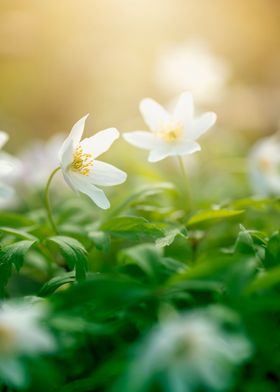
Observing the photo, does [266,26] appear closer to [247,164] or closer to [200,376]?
[247,164]

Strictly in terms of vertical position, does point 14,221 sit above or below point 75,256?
below

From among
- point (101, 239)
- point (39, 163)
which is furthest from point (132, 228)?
point (39, 163)

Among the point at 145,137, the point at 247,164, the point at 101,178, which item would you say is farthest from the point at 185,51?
the point at 101,178

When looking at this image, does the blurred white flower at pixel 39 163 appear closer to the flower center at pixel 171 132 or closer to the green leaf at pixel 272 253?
the flower center at pixel 171 132

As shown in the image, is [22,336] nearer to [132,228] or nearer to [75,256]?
[75,256]

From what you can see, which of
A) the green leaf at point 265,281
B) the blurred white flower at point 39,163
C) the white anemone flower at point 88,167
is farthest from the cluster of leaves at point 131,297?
the blurred white flower at point 39,163

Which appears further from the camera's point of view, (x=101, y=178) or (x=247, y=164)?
(x=247, y=164)

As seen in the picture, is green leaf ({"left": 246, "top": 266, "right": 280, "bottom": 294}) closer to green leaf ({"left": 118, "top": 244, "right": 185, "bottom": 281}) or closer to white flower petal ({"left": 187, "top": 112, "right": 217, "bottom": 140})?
green leaf ({"left": 118, "top": 244, "right": 185, "bottom": 281})
